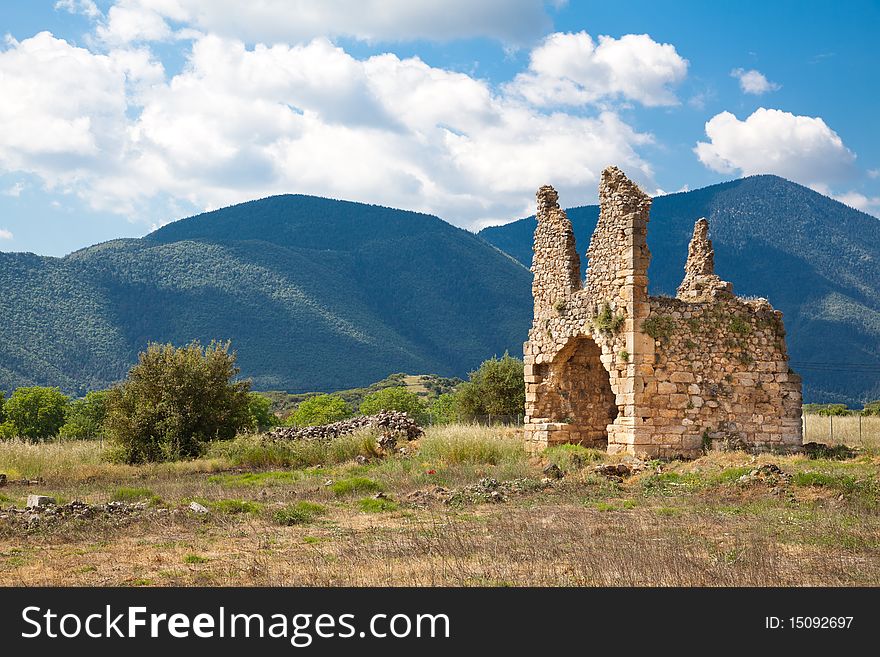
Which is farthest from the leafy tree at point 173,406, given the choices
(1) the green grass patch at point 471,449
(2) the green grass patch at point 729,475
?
(2) the green grass patch at point 729,475

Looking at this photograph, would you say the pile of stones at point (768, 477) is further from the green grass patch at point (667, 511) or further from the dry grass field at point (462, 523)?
the green grass patch at point (667, 511)

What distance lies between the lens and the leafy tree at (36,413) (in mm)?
40750

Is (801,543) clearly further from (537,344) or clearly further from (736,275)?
(736,275)

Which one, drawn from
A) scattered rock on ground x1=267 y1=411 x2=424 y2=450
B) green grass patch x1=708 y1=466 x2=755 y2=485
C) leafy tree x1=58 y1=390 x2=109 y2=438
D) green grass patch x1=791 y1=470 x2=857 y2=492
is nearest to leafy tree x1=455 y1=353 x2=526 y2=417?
scattered rock on ground x1=267 y1=411 x2=424 y2=450

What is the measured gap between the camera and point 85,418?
39.8 meters

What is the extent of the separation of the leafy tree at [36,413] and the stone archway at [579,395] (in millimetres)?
27607

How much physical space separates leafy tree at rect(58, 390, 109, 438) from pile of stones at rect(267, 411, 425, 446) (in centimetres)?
1227

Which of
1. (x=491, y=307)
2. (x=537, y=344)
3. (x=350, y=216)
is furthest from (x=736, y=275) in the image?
(x=537, y=344)

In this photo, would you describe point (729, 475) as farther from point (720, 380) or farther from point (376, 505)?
point (376, 505)

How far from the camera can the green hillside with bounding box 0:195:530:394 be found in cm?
8138

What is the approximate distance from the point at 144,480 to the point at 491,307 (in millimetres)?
90892

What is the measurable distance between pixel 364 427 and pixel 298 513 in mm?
12745

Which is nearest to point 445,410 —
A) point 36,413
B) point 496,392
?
point 496,392

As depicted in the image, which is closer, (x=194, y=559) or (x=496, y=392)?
(x=194, y=559)
